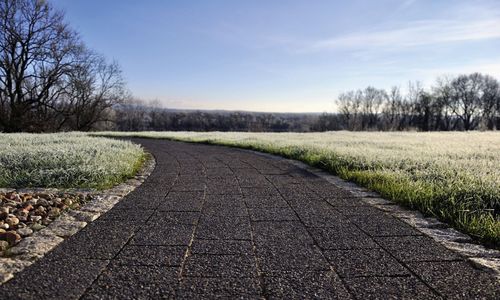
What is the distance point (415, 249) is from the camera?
332 centimetres

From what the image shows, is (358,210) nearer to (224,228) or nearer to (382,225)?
(382,225)

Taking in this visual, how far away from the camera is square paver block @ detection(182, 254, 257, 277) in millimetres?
2745

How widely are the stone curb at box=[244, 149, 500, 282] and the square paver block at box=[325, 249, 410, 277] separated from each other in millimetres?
713

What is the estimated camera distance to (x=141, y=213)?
14.9ft

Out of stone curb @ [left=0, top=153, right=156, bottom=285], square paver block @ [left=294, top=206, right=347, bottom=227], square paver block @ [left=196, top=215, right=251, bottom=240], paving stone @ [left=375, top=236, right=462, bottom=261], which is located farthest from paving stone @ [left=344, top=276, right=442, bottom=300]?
stone curb @ [left=0, top=153, right=156, bottom=285]

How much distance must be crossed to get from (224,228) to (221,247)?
0.60 m

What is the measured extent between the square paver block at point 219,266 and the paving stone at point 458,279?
139 cm

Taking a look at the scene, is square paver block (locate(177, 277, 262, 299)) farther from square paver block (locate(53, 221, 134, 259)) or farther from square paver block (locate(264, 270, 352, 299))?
square paver block (locate(53, 221, 134, 259))

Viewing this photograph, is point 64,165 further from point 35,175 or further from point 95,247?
point 95,247

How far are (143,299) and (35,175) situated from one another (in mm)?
5494

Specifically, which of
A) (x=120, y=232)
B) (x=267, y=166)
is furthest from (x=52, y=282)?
(x=267, y=166)

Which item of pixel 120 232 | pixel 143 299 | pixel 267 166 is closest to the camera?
pixel 143 299

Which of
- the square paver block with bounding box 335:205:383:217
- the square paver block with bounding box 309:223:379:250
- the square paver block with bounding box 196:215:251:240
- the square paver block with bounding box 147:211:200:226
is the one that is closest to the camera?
the square paver block with bounding box 309:223:379:250

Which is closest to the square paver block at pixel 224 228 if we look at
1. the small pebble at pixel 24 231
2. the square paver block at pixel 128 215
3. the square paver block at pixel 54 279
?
the square paver block at pixel 128 215
